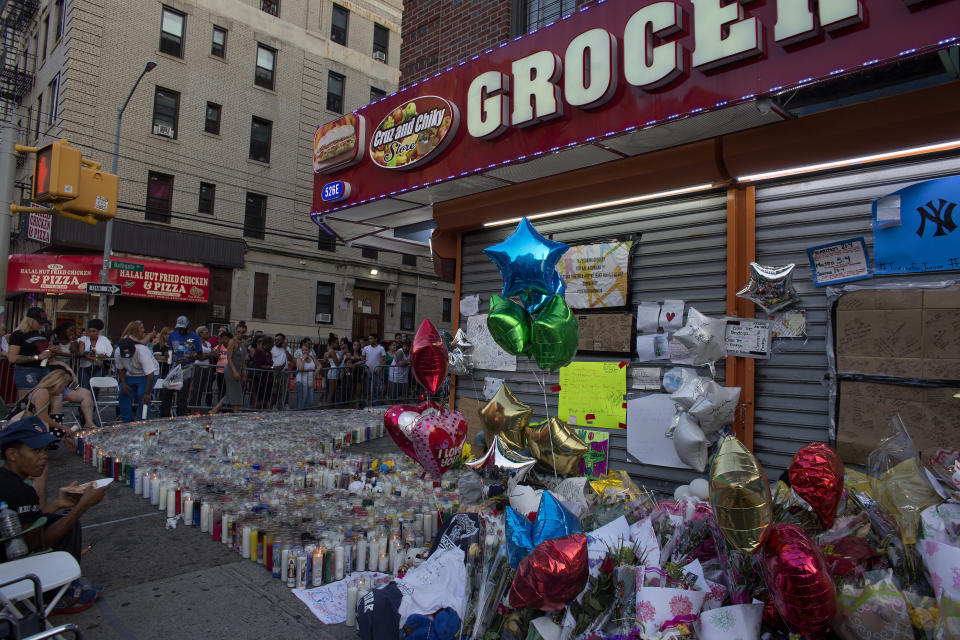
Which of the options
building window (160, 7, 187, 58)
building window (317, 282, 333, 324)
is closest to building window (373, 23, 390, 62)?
building window (160, 7, 187, 58)

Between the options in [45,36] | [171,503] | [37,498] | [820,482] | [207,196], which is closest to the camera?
[820,482]

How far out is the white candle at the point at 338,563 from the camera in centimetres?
396

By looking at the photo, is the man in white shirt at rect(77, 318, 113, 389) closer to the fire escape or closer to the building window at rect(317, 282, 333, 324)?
the building window at rect(317, 282, 333, 324)

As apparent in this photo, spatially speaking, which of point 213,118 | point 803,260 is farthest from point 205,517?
point 213,118

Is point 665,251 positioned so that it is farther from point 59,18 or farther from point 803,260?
point 59,18

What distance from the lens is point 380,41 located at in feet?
95.1

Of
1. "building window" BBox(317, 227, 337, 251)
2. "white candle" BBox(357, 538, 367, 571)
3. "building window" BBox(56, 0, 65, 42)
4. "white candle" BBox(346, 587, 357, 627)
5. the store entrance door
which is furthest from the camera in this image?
the store entrance door

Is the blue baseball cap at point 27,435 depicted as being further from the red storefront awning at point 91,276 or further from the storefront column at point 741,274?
the red storefront awning at point 91,276

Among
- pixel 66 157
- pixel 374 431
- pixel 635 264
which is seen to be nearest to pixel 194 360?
pixel 374 431

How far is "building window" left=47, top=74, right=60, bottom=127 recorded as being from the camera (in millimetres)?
21219

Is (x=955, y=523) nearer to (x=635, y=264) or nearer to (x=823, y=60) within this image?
(x=823, y=60)

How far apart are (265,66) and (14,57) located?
13.5 metres

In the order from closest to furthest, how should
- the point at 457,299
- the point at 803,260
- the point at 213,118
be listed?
the point at 803,260 < the point at 457,299 < the point at 213,118

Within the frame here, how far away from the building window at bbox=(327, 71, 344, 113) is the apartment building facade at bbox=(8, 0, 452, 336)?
2.1 inches
